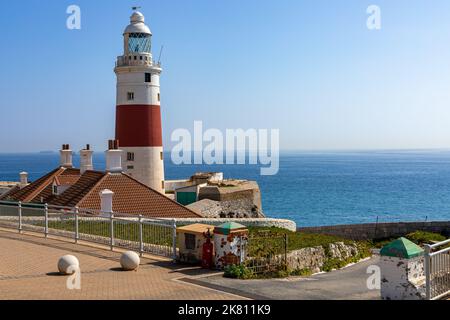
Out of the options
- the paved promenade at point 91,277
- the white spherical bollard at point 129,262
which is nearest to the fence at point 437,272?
the paved promenade at point 91,277

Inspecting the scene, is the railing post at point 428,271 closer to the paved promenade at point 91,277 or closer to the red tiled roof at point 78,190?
the paved promenade at point 91,277

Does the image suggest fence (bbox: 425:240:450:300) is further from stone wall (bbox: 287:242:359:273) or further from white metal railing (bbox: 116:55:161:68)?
white metal railing (bbox: 116:55:161:68)

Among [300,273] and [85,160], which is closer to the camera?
[300,273]

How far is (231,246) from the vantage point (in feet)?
42.2

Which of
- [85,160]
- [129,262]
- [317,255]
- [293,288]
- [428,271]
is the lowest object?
[317,255]

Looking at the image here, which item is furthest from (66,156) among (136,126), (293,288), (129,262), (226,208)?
(293,288)

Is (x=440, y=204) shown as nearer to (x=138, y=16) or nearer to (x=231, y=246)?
(x=138, y=16)

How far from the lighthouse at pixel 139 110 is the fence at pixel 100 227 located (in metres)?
15.6

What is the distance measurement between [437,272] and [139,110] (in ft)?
93.5

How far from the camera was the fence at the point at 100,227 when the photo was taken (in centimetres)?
1494

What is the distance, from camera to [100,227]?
17.7 metres

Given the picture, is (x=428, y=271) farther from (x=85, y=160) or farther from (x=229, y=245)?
(x=85, y=160)

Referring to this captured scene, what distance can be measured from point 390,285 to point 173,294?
4093 mm
